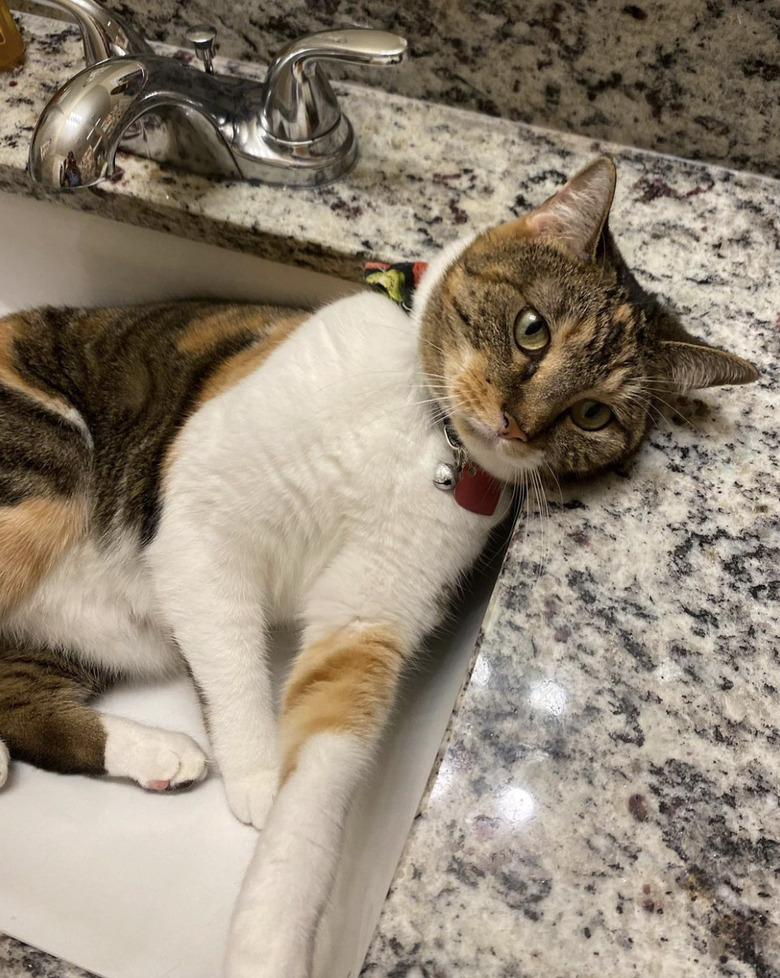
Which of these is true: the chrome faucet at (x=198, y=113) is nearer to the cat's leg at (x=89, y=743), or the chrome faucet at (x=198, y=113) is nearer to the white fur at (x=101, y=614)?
the white fur at (x=101, y=614)

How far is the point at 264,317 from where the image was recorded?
125 cm

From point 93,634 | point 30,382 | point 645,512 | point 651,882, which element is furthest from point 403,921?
point 30,382

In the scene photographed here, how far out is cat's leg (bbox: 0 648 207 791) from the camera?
1.14 m

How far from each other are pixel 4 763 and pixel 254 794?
39 cm

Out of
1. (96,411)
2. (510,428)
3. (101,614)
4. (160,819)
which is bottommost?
(160,819)

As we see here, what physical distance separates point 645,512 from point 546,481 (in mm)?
134

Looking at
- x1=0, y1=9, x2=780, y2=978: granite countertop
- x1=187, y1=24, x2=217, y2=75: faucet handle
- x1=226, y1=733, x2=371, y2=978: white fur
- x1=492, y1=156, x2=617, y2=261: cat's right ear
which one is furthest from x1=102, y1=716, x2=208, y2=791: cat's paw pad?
x1=187, y1=24, x2=217, y2=75: faucet handle

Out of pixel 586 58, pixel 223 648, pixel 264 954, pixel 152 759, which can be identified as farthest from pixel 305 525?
pixel 586 58

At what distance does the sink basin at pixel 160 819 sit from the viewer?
93 cm

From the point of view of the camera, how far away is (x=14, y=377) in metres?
1.22

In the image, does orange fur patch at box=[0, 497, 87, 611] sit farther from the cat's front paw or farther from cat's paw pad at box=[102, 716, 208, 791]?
the cat's front paw

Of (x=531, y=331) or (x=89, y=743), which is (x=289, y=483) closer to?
(x=531, y=331)

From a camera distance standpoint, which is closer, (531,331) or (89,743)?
→ (531,331)

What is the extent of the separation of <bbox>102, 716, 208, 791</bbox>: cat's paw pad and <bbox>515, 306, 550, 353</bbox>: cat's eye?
801mm
